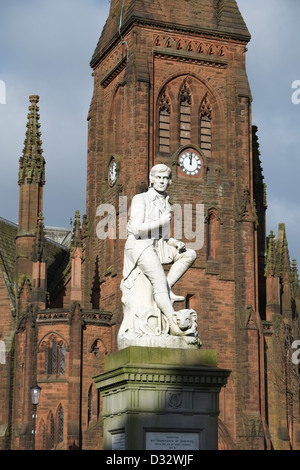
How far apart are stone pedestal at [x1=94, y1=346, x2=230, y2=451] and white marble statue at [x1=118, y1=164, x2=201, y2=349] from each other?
33 centimetres

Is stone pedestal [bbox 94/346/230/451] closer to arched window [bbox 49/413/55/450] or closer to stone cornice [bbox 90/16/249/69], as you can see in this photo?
arched window [bbox 49/413/55/450]

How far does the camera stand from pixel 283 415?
50906 mm

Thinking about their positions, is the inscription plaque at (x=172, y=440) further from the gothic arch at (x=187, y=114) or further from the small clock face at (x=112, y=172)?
the small clock face at (x=112, y=172)

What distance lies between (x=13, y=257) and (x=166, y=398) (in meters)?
45.4

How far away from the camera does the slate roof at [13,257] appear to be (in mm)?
57434

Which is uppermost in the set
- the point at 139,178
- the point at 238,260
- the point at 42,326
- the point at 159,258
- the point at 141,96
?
the point at 141,96

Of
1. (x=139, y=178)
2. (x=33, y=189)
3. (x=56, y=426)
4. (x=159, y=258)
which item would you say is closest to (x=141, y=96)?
(x=139, y=178)

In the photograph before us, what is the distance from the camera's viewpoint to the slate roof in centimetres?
5743

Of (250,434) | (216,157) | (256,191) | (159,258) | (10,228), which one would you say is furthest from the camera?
(10,228)

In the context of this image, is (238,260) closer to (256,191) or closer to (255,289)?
(255,289)

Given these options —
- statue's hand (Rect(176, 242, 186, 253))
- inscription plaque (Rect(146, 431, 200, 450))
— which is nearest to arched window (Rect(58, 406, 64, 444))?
statue's hand (Rect(176, 242, 186, 253))

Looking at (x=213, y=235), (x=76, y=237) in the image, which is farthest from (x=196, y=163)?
(x=76, y=237)

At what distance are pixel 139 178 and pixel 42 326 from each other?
8.44 m

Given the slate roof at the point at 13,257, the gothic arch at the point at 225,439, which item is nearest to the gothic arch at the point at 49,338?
the slate roof at the point at 13,257
